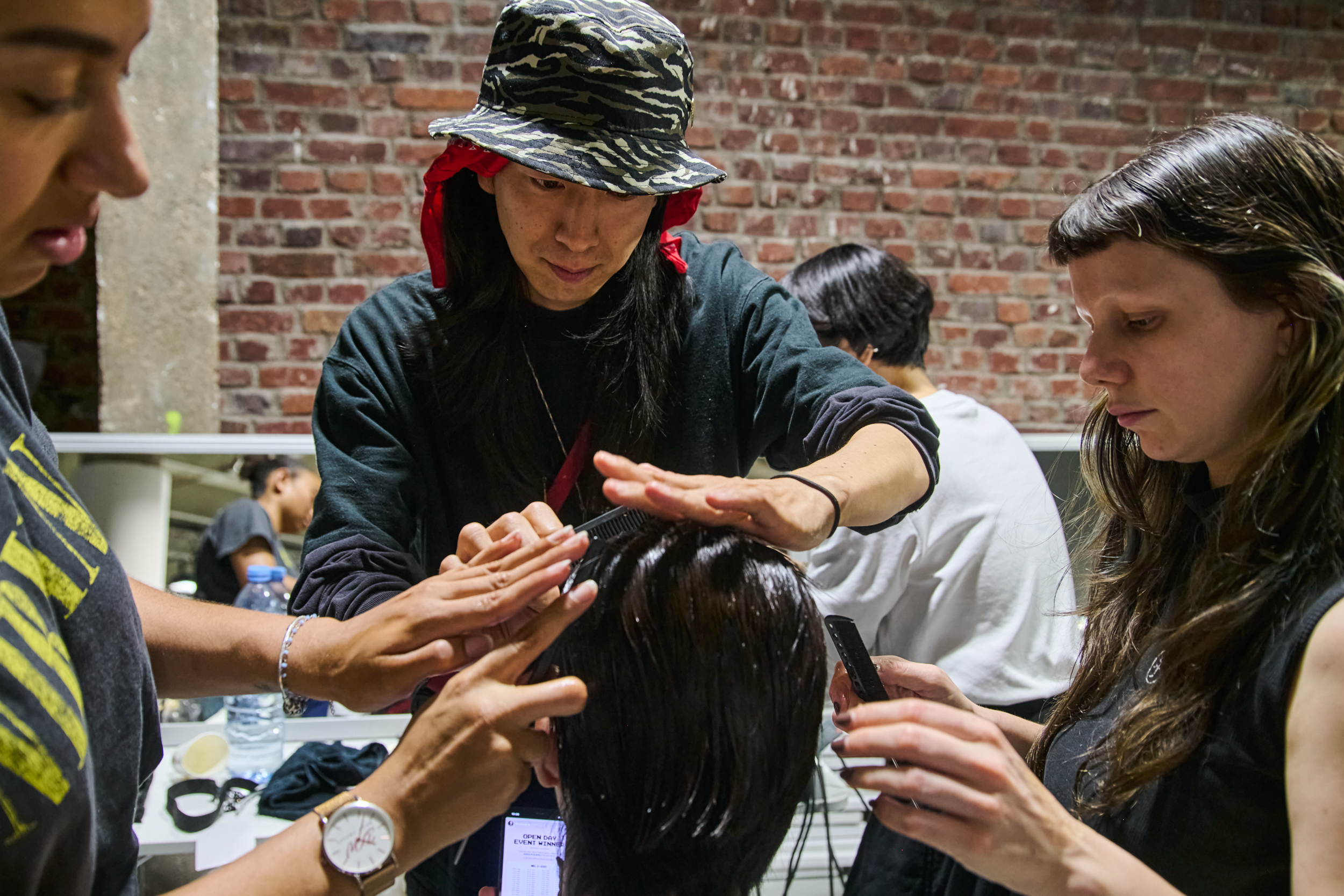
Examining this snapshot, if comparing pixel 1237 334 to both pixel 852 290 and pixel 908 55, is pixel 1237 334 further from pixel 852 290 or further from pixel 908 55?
pixel 908 55

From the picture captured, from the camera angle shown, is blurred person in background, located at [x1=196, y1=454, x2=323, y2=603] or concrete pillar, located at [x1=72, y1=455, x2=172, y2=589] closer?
concrete pillar, located at [x1=72, y1=455, x2=172, y2=589]

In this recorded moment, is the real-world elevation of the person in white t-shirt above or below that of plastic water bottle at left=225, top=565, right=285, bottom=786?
above

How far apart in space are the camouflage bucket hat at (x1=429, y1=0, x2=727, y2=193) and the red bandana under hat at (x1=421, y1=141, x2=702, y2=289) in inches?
3.1

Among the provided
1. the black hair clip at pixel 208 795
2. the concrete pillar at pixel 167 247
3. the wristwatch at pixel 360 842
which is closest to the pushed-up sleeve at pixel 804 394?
the wristwatch at pixel 360 842

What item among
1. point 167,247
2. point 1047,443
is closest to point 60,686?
point 1047,443

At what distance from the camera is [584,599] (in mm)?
854

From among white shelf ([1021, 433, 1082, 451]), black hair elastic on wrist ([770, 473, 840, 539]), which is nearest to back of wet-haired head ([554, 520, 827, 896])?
black hair elastic on wrist ([770, 473, 840, 539])

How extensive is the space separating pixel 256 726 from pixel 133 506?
0.60 meters

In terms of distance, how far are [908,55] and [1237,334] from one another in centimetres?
282

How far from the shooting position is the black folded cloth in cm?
193

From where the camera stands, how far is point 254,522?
2.35m

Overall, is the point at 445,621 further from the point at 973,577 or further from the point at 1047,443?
the point at 1047,443

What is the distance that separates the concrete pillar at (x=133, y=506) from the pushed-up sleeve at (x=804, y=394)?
1671 mm

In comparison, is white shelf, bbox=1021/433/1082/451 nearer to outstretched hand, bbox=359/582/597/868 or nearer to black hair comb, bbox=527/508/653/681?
black hair comb, bbox=527/508/653/681
